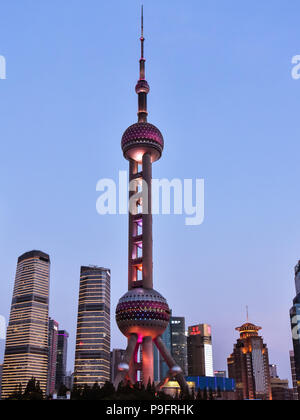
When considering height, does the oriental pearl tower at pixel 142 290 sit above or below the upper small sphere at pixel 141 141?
below

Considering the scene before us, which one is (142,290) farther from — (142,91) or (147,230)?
(142,91)

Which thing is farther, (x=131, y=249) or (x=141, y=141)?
(x=141, y=141)

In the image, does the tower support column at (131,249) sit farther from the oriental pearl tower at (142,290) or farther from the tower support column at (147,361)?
the tower support column at (147,361)

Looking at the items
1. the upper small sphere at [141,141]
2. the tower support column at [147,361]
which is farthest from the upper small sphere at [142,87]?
the tower support column at [147,361]

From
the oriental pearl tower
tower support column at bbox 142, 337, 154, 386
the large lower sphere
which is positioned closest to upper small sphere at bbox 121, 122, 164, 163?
the oriental pearl tower

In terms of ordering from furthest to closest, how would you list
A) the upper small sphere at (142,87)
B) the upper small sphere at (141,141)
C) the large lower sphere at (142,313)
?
the upper small sphere at (142,87)
the upper small sphere at (141,141)
the large lower sphere at (142,313)

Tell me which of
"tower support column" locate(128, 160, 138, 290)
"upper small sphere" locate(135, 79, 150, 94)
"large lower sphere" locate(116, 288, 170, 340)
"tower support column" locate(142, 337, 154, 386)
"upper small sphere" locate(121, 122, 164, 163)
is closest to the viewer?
"tower support column" locate(142, 337, 154, 386)

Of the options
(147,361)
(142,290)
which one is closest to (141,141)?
(142,290)

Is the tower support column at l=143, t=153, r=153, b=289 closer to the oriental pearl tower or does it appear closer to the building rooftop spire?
the oriental pearl tower
